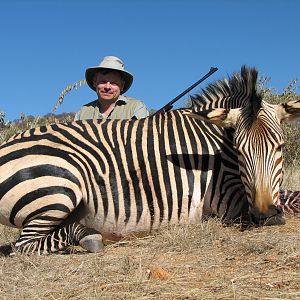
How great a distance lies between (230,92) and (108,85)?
1.86 m

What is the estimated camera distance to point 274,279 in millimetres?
2393

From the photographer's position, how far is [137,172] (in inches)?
164

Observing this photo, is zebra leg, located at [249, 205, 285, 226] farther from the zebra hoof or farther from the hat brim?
the hat brim

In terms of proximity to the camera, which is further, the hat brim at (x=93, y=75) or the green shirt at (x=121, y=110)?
the green shirt at (x=121, y=110)

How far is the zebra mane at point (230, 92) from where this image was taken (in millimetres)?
4324

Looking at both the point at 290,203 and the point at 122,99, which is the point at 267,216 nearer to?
the point at 290,203

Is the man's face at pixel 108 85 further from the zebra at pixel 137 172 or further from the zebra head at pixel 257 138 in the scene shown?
the zebra head at pixel 257 138

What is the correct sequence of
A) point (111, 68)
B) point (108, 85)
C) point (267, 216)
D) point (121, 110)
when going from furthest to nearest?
point (121, 110), point (108, 85), point (111, 68), point (267, 216)

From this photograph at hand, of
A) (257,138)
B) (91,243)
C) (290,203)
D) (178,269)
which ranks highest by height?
(257,138)

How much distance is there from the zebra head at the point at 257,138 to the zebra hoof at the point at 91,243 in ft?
3.99

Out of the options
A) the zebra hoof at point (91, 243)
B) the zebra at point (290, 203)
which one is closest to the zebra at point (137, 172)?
the zebra hoof at point (91, 243)

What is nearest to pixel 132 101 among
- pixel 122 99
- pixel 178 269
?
pixel 122 99

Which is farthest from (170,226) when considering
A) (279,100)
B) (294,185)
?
(279,100)

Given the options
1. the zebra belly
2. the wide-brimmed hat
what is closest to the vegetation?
the zebra belly
